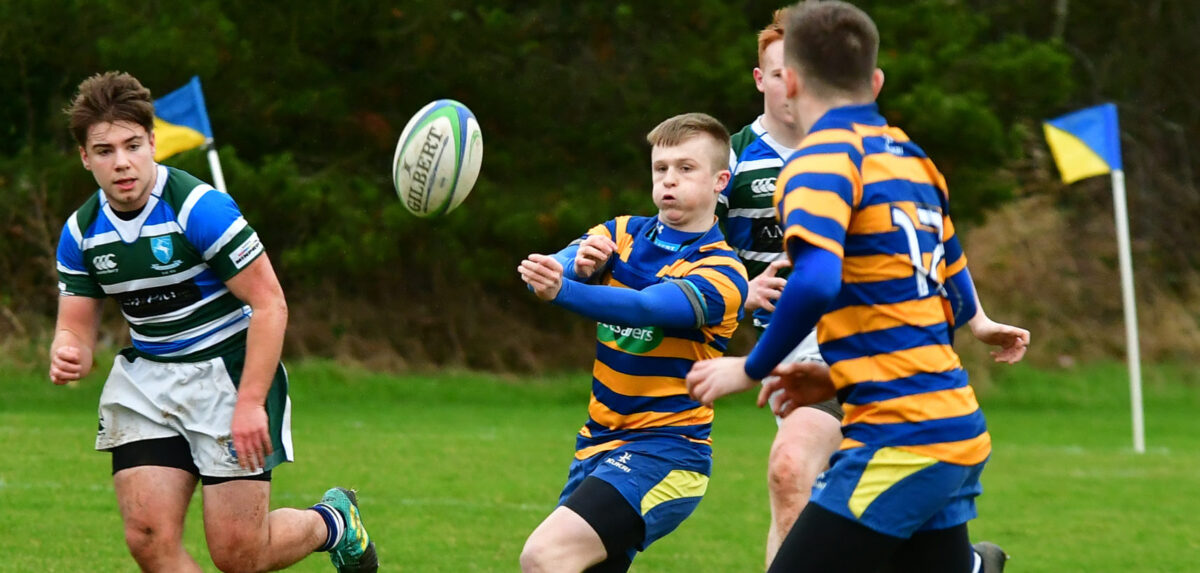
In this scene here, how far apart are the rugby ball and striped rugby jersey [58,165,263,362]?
64cm

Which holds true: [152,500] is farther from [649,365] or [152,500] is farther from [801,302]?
[801,302]

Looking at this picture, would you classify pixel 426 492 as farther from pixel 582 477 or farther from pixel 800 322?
pixel 800 322

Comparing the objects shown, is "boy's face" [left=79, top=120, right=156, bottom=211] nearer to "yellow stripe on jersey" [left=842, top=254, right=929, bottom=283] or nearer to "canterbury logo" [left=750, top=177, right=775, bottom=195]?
"canterbury logo" [left=750, top=177, right=775, bottom=195]

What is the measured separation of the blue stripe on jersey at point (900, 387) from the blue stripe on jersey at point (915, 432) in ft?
0.19

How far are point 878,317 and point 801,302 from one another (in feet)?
0.87

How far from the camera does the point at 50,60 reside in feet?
50.9

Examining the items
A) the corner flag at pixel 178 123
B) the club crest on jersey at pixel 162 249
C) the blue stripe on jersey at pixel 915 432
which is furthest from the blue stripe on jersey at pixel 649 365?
the corner flag at pixel 178 123

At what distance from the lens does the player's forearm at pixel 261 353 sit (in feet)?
13.5

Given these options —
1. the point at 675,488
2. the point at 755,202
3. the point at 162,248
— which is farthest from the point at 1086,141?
the point at 162,248

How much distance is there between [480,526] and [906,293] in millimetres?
4424

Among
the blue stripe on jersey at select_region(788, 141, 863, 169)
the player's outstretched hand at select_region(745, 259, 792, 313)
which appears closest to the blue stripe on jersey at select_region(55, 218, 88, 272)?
the player's outstretched hand at select_region(745, 259, 792, 313)

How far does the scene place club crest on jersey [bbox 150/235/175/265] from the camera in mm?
4164

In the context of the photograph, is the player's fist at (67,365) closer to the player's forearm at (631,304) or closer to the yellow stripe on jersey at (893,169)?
the player's forearm at (631,304)

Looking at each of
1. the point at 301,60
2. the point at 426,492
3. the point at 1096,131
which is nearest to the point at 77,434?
the point at 426,492
